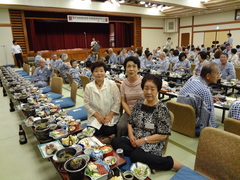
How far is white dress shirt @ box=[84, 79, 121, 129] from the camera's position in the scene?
8.52 feet

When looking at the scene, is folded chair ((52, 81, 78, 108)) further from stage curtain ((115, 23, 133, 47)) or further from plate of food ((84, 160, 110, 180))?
stage curtain ((115, 23, 133, 47))

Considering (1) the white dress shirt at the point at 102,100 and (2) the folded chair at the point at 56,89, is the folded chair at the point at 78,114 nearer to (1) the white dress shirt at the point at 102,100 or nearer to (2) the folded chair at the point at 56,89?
(1) the white dress shirt at the point at 102,100

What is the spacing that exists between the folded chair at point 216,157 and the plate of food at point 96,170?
0.64 m

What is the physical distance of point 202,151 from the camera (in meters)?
1.56

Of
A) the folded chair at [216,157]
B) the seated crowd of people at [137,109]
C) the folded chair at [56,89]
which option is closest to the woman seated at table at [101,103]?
the seated crowd of people at [137,109]

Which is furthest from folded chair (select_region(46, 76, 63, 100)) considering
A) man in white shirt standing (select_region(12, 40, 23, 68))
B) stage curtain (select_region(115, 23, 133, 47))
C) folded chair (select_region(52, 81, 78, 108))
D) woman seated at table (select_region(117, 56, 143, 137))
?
stage curtain (select_region(115, 23, 133, 47))

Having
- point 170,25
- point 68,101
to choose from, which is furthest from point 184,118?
point 170,25

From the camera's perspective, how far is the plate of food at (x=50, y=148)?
1.64m

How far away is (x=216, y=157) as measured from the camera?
57.9 inches

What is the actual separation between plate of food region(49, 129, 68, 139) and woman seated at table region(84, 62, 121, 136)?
0.56 meters

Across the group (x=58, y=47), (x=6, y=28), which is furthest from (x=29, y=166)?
(x=58, y=47)

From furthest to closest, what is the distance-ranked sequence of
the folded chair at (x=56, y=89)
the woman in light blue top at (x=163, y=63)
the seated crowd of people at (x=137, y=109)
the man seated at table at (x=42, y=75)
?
the woman in light blue top at (x=163, y=63) < the man seated at table at (x=42, y=75) < the folded chair at (x=56, y=89) < the seated crowd of people at (x=137, y=109)

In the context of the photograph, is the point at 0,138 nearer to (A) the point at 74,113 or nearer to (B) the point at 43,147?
(A) the point at 74,113

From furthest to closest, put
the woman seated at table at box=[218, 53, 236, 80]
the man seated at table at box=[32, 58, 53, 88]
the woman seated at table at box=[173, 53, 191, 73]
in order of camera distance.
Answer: the woman seated at table at box=[173, 53, 191, 73]
the man seated at table at box=[32, 58, 53, 88]
the woman seated at table at box=[218, 53, 236, 80]
